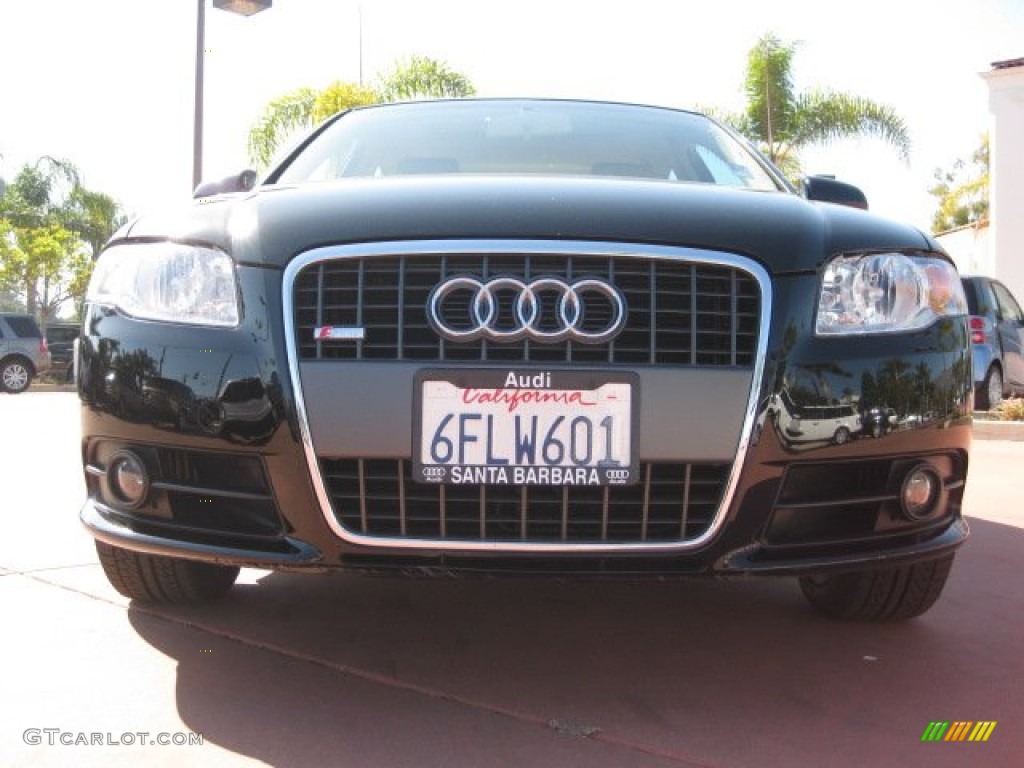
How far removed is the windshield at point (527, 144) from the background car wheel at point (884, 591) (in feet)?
3.63

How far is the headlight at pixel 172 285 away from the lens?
7.54 feet

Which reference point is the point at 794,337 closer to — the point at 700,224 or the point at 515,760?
the point at 700,224

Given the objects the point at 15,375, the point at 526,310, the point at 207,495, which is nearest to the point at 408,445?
the point at 526,310

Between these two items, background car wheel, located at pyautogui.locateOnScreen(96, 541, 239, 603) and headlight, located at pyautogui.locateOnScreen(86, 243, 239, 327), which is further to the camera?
background car wheel, located at pyautogui.locateOnScreen(96, 541, 239, 603)

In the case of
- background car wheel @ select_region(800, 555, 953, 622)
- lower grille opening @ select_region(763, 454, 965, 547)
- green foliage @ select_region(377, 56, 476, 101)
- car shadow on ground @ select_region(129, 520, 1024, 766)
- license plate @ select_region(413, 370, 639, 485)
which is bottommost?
car shadow on ground @ select_region(129, 520, 1024, 766)

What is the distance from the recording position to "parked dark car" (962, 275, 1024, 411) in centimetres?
1036

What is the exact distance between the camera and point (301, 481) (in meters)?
2.18

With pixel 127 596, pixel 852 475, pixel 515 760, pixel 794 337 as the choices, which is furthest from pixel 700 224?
pixel 127 596

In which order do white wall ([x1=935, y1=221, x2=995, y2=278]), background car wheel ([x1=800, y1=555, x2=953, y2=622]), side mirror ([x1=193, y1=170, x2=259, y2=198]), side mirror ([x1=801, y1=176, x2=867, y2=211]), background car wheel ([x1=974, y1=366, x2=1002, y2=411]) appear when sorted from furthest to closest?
white wall ([x1=935, y1=221, x2=995, y2=278]) → background car wheel ([x1=974, y1=366, x2=1002, y2=411]) → side mirror ([x1=193, y1=170, x2=259, y2=198]) → side mirror ([x1=801, y1=176, x2=867, y2=211]) → background car wheel ([x1=800, y1=555, x2=953, y2=622])

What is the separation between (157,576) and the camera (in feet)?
9.42

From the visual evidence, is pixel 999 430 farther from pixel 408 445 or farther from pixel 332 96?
pixel 332 96

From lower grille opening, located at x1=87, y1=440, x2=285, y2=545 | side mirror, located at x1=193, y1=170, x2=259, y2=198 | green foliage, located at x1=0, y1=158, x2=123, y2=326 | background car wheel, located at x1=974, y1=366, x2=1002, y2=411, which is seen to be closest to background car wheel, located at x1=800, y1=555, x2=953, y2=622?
lower grille opening, located at x1=87, y1=440, x2=285, y2=545

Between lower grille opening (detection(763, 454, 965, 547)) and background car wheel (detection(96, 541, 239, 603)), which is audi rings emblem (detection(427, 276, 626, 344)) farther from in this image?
background car wheel (detection(96, 541, 239, 603))

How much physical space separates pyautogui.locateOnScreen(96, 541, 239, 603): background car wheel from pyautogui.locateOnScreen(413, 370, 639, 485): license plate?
1022 mm
